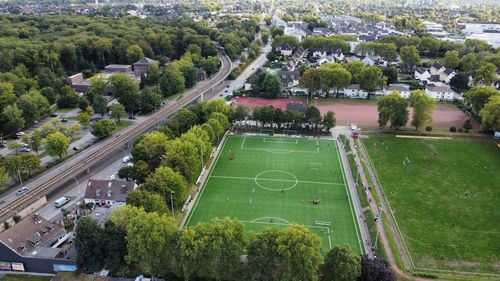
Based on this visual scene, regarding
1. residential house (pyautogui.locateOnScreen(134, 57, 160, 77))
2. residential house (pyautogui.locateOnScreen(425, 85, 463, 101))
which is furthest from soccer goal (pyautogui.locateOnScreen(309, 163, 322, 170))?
residential house (pyautogui.locateOnScreen(134, 57, 160, 77))

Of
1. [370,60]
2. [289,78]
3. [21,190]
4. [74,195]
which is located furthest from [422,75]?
[21,190]

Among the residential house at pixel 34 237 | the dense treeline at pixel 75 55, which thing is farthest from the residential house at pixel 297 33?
the residential house at pixel 34 237

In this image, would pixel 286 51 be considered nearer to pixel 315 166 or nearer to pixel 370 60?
pixel 370 60

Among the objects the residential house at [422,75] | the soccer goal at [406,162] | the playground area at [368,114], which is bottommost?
the soccer goal at [406,162]

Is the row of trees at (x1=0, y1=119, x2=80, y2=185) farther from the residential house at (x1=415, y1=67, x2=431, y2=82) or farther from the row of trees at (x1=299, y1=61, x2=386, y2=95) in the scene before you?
the residential house at (x1=415, y1=67, x2=431, y2=82)

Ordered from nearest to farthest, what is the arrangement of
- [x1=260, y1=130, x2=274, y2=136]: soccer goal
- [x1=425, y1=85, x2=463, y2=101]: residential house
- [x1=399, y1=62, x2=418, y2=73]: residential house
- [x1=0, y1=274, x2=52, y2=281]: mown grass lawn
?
[x1=0, y1=274, x2=52, y2=281]: mown grass lawn, [x1=260, y1=130, x2=274, y2=136]: soccer goal, [x1=425, y1=85, x2=463, y2=101]: residential house, [x1=399, y1=62, x2=418, y2=73]: residential house

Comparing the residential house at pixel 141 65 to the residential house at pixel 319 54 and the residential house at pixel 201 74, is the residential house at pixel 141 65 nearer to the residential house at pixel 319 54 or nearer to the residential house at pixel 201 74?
the residential house at pixel 201 74
